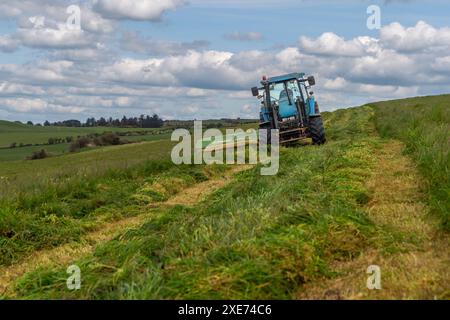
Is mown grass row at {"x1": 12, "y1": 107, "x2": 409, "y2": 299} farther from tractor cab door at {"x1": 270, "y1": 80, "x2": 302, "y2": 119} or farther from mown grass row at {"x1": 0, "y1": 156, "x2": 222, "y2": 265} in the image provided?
tractor cab door at {"x1": 270, "y1": 80, "x2": 302, "y2": 119}

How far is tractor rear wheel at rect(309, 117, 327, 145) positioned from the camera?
782 inches

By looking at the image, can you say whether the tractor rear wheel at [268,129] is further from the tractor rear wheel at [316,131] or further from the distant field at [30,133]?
the distant field at [30,133]

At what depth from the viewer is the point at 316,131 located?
19.9 m

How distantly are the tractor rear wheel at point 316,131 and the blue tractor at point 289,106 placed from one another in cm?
8

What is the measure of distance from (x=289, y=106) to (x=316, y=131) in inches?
56.3

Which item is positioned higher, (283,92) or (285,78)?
(285,78)

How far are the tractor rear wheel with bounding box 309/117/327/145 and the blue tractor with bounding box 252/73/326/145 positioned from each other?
0.26 ft

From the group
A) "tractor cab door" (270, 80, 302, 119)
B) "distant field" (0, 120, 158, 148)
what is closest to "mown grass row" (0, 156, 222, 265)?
"tractor cab door" (270, 80, 302, 119)

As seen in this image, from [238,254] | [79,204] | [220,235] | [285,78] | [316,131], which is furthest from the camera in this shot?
[285,78]

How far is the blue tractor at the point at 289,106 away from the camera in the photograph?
20.3 metres

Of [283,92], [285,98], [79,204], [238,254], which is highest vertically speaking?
[283,92]

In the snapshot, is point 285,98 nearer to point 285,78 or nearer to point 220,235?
point 285,78

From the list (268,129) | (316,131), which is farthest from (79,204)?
(316,131)

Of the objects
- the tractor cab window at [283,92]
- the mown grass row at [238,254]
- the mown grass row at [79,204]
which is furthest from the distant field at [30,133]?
the mown grass row at [238,254]
